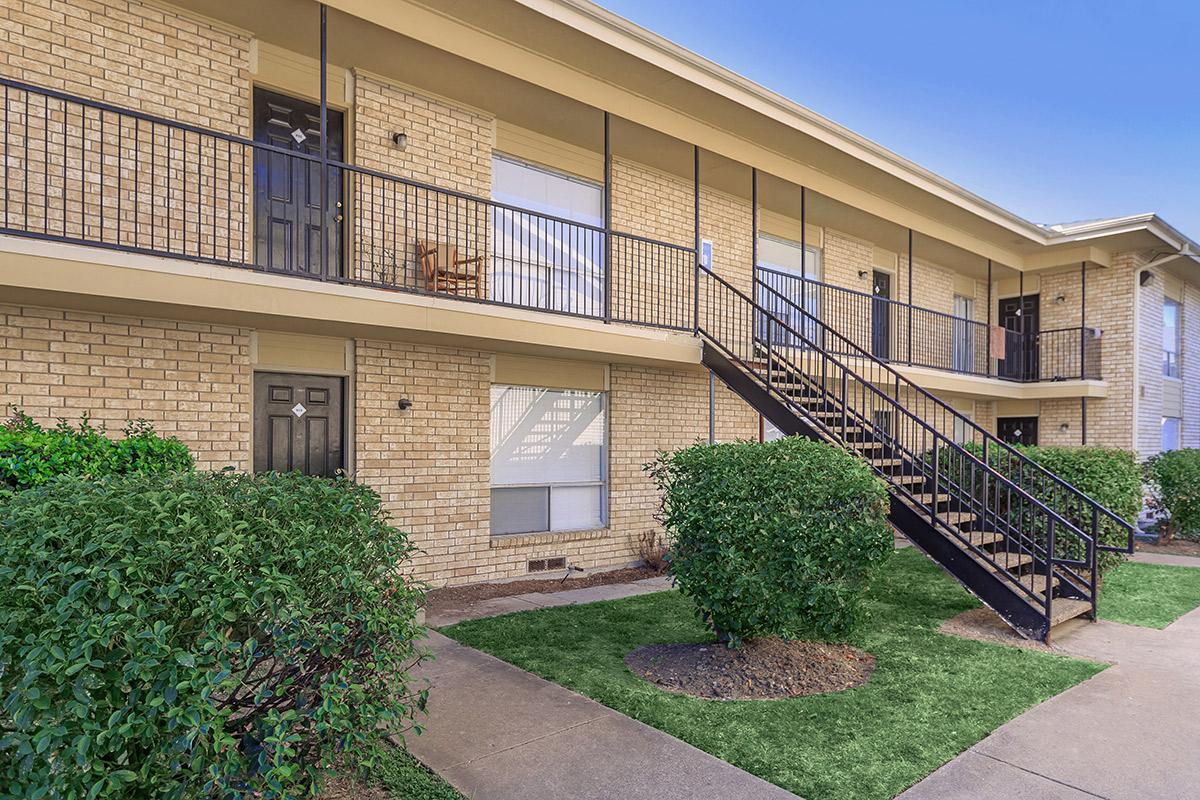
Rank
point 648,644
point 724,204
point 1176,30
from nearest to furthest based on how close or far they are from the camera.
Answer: point 648,644 < point 724,204 < point 1176,30

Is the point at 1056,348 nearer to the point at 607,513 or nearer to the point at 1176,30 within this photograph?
the point at 607,513

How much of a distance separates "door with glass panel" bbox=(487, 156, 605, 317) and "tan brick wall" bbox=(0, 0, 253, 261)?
2962 mm

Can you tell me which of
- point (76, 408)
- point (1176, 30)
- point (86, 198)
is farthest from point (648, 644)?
point (1176, 30)

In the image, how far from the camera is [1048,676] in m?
5.24

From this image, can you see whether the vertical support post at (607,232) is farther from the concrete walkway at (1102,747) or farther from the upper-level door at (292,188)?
the concrete walkway at (1102,747)

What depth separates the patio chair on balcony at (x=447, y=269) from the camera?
791 centimetres

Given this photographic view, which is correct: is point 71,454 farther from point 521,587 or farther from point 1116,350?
point 1116,350

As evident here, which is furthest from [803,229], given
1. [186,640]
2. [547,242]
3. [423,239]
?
[186,640]

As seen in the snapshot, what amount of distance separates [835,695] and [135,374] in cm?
624

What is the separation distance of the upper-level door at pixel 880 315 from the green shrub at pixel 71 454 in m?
11.8

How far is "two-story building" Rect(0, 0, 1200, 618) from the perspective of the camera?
6047 mm

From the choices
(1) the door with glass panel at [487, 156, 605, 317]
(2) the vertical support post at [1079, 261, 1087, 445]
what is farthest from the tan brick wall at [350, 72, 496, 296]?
(2) the vertical support post at [1079, 261, 1087, 445]

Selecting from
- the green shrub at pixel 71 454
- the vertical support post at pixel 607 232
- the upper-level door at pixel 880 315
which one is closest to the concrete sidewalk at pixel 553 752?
the green shrub at pixel 71 454

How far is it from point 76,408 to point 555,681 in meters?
4.61
